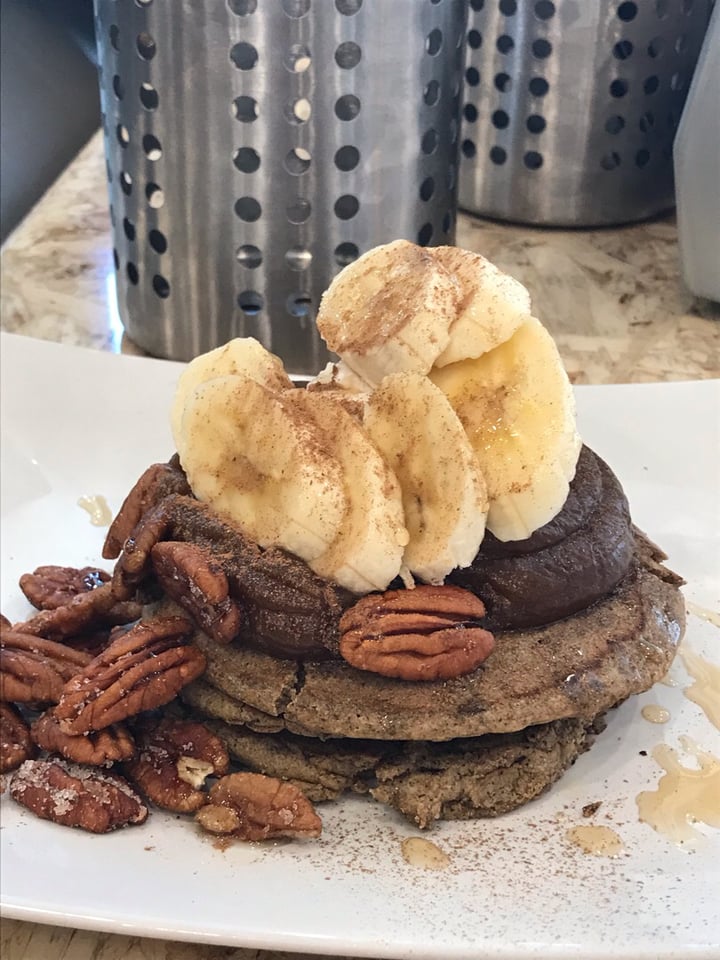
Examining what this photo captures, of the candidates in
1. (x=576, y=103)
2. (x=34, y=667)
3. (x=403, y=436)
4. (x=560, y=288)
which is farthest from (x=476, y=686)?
(x=576, y=103)

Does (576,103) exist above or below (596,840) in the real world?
above

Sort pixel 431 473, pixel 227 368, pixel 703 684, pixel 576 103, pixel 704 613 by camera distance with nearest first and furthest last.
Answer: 1. pixel 431 473
2. pixel 227 368
3. pixel 703 684
4. pixel 704 613
5. pixel 576 103

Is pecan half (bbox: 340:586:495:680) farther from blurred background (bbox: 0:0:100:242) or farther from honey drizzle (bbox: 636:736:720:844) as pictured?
blurred background (bbox: 0:0:100:242)

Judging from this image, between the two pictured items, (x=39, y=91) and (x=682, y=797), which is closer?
(x=682, y=797)

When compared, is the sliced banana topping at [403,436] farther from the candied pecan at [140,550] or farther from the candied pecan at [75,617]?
the candied pecan at [75,617]

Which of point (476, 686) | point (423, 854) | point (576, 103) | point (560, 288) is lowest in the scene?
point (560, 288)

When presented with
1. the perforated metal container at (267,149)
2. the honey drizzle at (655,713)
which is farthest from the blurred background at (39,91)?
the honey drizzle at (655,713)

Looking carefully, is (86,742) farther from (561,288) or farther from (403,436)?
(561,288)

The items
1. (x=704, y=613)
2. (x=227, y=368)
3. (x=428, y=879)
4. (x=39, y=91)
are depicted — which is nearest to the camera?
(x=428, y=879)
